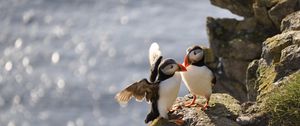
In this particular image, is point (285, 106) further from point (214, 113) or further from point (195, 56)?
point (195, 56)

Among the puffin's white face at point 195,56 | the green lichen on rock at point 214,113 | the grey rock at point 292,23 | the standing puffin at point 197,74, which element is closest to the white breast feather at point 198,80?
the standing puffin at point 197,74

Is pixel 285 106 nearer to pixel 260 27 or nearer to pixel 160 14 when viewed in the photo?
pixel 260 27

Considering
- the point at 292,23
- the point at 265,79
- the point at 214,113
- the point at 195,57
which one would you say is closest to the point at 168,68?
the point at 195,57

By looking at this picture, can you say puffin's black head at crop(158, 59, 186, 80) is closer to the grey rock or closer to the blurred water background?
the grey rock

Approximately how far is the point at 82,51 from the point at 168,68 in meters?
35.4

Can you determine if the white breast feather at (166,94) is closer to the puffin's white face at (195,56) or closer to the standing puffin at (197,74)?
the standing puffin at (197,74)

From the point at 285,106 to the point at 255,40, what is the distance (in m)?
8.69

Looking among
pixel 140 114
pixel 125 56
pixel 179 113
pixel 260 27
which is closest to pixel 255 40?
pixel 260 27

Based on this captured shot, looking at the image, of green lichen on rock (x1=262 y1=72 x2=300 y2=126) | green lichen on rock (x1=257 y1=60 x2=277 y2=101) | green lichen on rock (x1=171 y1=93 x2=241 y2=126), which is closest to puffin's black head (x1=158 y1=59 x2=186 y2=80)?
green lichen on rock (x1=171 y1=93 x2=241 y2=126)

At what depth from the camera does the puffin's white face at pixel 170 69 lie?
49.1 ft

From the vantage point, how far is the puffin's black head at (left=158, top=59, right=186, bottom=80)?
590 inches

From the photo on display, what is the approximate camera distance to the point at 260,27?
74.2ft

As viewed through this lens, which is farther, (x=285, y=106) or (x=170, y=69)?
(x=170, y=69)

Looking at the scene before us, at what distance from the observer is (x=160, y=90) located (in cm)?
1522
